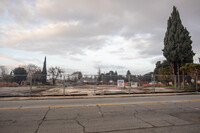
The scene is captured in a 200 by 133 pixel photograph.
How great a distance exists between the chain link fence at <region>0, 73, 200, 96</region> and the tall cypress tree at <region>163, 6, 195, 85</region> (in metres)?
10.4

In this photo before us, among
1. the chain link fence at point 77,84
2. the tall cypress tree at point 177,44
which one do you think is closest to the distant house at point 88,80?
the chain link fence at point 77,84

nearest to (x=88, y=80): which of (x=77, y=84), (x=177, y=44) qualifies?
(x=77, y=84)

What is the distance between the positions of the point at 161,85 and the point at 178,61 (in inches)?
415

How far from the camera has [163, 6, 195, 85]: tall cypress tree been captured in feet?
96.6

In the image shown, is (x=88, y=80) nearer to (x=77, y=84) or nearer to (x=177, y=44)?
(x=77, y=84)

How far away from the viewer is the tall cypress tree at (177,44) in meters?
29.4

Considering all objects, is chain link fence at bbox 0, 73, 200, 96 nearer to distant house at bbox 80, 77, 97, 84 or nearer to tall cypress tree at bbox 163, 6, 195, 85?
distant house at bbox 80, 77, 97, 84

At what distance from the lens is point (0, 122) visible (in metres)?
5.65

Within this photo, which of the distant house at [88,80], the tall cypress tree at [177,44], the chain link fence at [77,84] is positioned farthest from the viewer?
the tall cypress tree at [177,44]

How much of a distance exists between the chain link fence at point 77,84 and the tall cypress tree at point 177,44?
10400 millimetres

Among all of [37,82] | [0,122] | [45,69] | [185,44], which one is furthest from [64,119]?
[45,69]

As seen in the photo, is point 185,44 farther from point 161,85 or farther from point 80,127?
point 80,127

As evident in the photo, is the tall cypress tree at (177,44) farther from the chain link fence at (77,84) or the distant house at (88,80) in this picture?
the distant house at (88,80)

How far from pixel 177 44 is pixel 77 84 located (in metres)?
23.1
